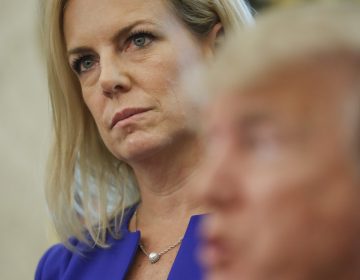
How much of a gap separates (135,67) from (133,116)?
106mm

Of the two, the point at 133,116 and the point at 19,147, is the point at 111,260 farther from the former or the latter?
the point at 19,147

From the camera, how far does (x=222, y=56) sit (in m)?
0.72

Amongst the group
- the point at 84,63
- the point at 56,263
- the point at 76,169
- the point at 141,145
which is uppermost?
the point at 84,63

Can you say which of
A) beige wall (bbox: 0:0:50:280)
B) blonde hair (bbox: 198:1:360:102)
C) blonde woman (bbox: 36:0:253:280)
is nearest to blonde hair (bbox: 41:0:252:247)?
blonde woman (bbox: 36:0:253:280)

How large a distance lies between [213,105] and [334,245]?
0.56 ft

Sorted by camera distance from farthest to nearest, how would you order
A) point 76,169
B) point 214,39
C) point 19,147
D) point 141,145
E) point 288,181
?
1. point 19,147
2. point 76,169
3. point 214,39
4. point 141,145
5. point 288,181

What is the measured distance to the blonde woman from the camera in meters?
1.55

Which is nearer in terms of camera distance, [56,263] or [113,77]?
[113,77]

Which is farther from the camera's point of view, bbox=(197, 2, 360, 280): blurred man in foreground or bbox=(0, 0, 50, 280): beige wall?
bbox=(0, 0, 50, 280): beige wall

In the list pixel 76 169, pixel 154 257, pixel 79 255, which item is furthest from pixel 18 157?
pixel 154 257

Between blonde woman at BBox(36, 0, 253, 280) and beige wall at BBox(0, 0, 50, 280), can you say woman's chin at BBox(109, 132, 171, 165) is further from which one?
beige wall at BBox(0, 0, 50, 280)

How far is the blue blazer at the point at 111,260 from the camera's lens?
4.89ft

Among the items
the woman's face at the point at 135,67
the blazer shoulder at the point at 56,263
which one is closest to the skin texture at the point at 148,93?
the woman's face at the point at 135,67

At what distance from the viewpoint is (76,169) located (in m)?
1.89
